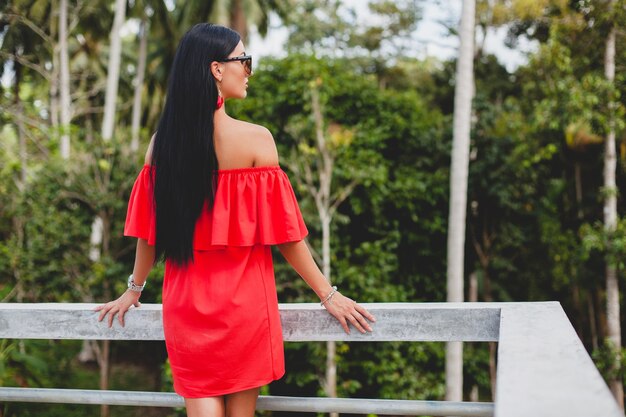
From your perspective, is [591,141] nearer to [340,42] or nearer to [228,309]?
[228,309]

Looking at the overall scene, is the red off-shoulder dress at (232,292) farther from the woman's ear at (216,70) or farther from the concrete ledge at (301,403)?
the woman's ear at (216,70)

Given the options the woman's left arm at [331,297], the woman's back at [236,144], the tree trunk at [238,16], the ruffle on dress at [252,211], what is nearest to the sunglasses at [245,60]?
the woman's back at [236,144]

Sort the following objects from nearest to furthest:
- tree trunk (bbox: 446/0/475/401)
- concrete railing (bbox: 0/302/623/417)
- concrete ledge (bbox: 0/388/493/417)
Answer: concrete railing (bbox: 0/302/623/417)
concrete ledge (bbox: 0/388/493/417)
tree trunk (bbox: 446/0/475/401)

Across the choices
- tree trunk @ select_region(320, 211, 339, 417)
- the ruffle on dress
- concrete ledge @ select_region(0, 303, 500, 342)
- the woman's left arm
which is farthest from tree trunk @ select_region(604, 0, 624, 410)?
the ruffle on dress

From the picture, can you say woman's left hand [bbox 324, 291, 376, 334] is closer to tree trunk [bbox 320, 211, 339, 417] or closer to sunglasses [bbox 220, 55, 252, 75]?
sunglasses [bbox 220, 55, 252, 75]

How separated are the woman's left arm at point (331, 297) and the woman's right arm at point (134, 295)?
44 cm

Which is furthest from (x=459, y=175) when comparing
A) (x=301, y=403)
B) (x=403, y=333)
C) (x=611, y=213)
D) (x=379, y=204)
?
(x=301, y=403)

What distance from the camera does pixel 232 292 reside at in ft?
5.25

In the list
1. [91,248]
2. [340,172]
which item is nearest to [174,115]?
[340,172]

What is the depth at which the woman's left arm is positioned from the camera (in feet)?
5.40

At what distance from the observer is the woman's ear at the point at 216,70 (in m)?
1.68

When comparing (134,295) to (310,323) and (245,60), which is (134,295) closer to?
(310,323)

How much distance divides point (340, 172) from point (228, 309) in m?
7.71

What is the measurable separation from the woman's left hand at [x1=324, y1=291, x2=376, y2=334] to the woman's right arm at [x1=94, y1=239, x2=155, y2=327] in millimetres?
610
